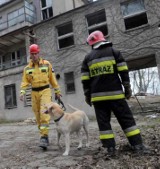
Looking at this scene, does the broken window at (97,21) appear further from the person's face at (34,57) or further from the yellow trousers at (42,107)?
the yellow trousers at (42,107)

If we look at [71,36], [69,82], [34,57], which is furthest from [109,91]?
[71,36]

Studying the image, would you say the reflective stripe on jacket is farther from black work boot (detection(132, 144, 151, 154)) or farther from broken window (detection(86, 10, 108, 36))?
broken window (detection(86, 10, 108, 36))

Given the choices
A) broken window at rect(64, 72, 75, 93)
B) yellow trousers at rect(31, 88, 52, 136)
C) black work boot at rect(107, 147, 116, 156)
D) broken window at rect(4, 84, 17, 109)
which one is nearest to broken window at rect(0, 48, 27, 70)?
broken window at rect(4, 84, 17, 109)

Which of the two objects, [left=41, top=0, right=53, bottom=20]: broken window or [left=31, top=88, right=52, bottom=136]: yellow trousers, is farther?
[left=41, top=0, right=53, bottom=20]: broken window

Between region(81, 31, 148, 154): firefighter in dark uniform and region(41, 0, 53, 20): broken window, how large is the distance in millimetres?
18366

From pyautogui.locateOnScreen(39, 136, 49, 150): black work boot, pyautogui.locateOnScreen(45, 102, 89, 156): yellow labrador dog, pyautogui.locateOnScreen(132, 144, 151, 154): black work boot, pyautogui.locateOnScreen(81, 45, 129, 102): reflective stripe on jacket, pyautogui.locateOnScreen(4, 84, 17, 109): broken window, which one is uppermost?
pyautogui.locateOnScreen(4, 84, 17, 109): broken window

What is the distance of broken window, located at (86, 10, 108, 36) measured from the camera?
15.4 metres

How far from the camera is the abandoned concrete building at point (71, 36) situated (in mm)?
13883

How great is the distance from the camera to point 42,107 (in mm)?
5059

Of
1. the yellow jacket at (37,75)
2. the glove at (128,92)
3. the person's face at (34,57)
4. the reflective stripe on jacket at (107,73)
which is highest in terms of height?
the person's face at (34,57)

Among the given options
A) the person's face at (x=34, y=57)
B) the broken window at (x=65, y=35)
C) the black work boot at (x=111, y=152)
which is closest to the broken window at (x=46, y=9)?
the broken window at (x=65, y=35)

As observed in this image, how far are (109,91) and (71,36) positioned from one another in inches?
525

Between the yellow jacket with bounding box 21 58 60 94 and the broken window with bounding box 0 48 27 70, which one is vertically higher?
the broken window with bounding box 0 48 27 70

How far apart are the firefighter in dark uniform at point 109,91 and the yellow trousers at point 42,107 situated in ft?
4.66
